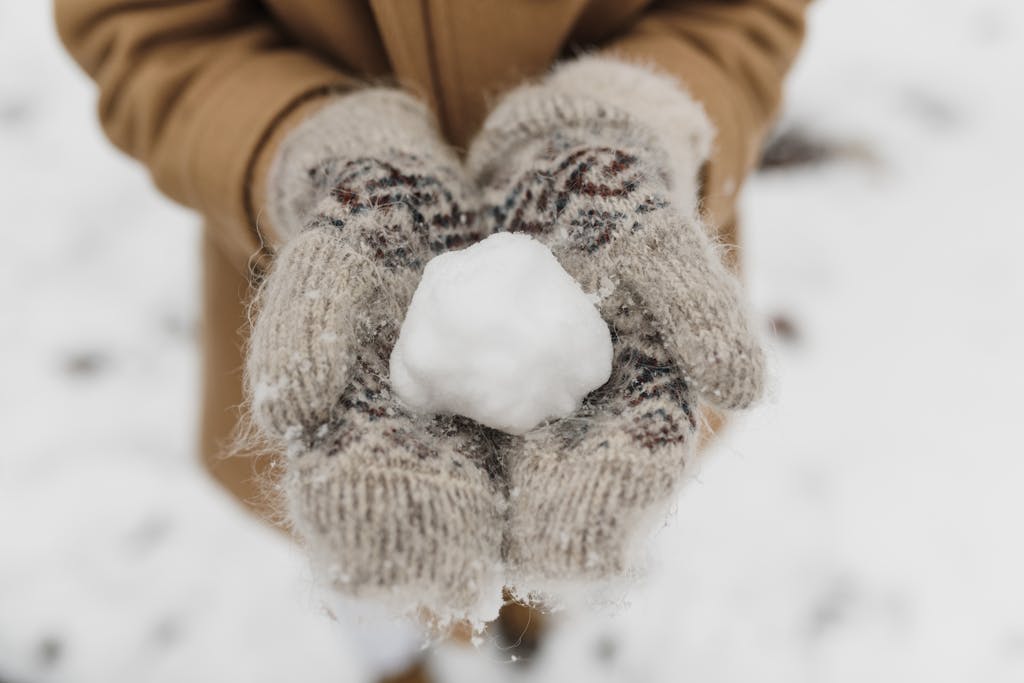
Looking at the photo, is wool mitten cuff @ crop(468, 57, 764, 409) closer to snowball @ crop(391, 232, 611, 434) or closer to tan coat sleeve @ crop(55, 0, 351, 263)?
snowball @ crop(391, 232, 611, 434)

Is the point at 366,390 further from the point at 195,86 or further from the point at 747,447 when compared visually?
the point at 747,447

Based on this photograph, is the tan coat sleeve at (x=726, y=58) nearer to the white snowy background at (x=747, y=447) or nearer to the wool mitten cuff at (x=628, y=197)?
the wool mitten cuff at (x=628, y=197)

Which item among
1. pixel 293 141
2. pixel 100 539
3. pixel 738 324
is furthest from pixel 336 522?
pixel 100 539

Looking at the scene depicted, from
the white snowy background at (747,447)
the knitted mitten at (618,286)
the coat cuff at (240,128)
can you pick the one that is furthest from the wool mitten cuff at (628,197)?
the white snowy background at (747,447)

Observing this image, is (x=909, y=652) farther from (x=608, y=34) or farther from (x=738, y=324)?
(x=608, y=34)

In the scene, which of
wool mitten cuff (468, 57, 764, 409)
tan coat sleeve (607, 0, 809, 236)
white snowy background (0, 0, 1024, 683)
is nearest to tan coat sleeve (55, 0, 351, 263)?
wool mitten cuff (468, 57, 764, 409)

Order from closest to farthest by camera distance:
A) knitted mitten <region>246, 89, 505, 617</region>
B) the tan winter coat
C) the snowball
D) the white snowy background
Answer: knitted mitten <region>246, 89, 505, 617</region> < the snowball < the tan winter coat < the white snowy background
